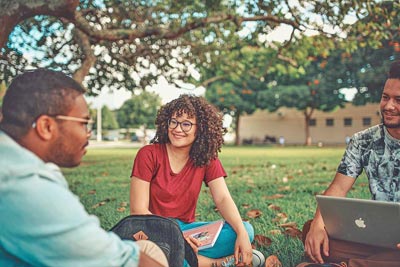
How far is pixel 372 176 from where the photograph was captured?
349cm

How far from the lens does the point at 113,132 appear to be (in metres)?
73.9

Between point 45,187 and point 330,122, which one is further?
point 330,122

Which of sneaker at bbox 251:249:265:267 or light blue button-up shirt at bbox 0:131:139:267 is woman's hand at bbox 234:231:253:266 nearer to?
sneaker at bbox 251:249:265:267

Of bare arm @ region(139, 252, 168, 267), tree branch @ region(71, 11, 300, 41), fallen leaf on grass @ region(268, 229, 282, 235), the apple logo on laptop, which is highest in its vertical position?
tree branch @ region(71, 11, 300, 41)

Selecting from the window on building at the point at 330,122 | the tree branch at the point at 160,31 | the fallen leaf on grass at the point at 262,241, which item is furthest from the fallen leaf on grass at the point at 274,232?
the window on building at the point at 330,122

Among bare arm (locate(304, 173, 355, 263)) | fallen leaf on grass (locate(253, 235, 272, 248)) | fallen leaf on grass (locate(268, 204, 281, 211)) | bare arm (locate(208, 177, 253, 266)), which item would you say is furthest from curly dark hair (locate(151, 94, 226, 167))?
fallen leaf on grass (locate(268, 204, 281, 211))

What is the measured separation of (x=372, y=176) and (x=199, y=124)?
126 cm

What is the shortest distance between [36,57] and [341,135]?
3918 cm

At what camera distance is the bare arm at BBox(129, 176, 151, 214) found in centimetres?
336

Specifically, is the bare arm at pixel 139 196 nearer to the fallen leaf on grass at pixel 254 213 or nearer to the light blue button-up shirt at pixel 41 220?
the light blue button-up shirt at pixel 41 220

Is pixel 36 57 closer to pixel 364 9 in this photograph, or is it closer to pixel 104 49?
pixel 104 49

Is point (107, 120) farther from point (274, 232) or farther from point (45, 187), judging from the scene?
point (45, 187)

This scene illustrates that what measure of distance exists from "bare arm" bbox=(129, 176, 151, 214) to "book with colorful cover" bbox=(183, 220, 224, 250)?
0.33 metres

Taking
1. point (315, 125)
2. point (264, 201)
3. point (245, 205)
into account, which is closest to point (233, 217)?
point (245, 205)
